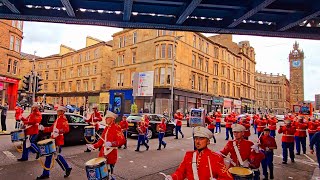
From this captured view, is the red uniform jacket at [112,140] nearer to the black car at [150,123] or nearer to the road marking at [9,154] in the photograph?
the road marking at [9,154]

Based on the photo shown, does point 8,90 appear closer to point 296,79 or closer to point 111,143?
point 111,143

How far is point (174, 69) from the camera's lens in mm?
33844

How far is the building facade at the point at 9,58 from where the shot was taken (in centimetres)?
3319

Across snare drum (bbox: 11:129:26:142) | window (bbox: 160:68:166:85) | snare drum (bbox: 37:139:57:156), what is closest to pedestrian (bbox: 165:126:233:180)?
snare drum (bbox: 37:139:57:156)

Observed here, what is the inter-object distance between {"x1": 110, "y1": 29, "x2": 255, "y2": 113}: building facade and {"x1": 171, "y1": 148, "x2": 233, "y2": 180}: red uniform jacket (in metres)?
25.3

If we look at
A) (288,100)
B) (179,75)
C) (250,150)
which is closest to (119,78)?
(179,75)

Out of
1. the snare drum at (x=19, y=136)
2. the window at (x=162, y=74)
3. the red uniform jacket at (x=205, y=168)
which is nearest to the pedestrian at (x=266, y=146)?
the red uniform jacket at (x=205, y=168)

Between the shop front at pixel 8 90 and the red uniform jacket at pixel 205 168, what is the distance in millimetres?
36830

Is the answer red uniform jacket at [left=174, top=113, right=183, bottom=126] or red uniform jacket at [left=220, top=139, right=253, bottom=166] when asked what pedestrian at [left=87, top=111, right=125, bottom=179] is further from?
red uniform jacket at [left=174, top=113, right=183, bottom=126]

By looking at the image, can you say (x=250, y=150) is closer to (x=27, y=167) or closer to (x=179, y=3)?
(x=179, y=3)

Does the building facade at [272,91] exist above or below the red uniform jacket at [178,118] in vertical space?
above

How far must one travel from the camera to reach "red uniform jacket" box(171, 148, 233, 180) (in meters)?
3.37

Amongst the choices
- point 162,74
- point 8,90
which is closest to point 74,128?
point 162,74

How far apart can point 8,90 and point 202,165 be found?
38897mm
